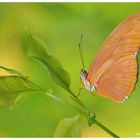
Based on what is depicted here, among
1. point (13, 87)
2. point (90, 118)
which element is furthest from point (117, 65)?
point (13, 87)

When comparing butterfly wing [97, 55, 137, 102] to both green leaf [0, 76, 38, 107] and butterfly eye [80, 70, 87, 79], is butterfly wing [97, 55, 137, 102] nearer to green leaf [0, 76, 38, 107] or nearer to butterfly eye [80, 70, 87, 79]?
butterfly eye [80, 70, 87, 79]

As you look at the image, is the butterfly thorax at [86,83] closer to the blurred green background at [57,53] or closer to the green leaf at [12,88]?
the blurred green background at [57,53]

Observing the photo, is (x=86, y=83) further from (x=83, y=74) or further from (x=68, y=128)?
Result: (x=68, y=128)

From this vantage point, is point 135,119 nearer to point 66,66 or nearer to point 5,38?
point 66,66

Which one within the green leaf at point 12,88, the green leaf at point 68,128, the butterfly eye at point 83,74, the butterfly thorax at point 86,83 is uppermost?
the butterfly eye at point 83,74

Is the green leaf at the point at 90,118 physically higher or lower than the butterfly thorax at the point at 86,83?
lower

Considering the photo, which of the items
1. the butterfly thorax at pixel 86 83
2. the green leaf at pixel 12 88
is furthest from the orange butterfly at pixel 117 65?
the green leaf at pixel 12 88

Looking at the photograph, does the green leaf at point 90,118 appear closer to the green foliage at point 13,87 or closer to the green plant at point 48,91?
the green plant at point 48,91
